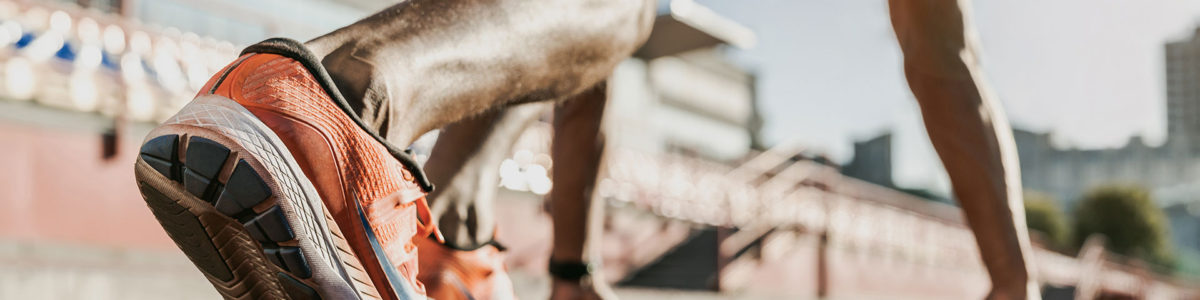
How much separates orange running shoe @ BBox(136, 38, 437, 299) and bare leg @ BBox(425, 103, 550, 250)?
0.52 m

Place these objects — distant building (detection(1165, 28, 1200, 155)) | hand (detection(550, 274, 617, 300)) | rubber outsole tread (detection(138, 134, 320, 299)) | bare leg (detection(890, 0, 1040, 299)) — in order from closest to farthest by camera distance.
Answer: rubber outsole tread (detection(138, 134, 320, 299)) → bare leg (detection(890, 0, 1040, 299)) → hand (detection(550, 274, 617, 300)) → distant building (detection(1165, 28, 1200, 155))

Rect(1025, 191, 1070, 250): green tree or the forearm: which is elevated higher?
the forearm

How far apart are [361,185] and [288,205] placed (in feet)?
0.26

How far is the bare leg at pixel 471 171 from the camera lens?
132 centimetres

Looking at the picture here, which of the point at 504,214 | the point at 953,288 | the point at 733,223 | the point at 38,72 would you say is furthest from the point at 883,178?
the point at 38,72

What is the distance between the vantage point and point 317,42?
0.76 meters

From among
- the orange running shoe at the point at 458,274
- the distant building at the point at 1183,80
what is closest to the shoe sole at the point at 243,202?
the orange running shoe at the point at 458,274

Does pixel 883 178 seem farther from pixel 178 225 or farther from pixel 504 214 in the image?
pixel 178 225

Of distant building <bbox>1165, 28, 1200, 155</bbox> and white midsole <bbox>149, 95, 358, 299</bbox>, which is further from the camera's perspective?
distant building <bbox>1165, 28, 1200, 155</bbox>

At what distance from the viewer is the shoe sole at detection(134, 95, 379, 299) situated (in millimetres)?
630

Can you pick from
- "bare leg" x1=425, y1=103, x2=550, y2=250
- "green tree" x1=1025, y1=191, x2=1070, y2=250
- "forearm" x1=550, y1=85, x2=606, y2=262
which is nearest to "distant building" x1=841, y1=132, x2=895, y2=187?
"green tree" x1=1025, y1=191, x2=1070, y2=250

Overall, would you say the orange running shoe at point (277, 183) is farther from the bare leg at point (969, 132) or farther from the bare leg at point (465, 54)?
the bare leg at point (969, 132)

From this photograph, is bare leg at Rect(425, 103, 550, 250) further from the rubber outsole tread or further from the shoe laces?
the rubber outsole tread

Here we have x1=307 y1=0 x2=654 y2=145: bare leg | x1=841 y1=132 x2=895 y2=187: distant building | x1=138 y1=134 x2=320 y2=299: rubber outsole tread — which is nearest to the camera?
x1=138 y1=134 x2=320 y2=299: rubber outsole tread
